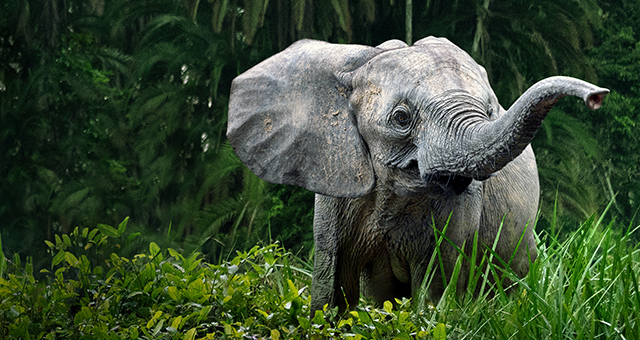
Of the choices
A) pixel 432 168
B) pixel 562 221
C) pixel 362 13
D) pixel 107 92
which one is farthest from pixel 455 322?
pixel 562 221

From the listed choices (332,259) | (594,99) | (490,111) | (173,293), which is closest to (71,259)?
(173,293)

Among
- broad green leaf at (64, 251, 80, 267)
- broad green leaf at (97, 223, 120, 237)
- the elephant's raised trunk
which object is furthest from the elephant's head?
broad green leaf at (64, 251, 80, 267)

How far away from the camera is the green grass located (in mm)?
2109

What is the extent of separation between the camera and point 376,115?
2230 mm

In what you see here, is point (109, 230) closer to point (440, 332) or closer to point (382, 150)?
point (382, 150)

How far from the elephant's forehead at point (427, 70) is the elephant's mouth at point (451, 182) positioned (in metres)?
0.26

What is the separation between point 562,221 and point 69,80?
390 cm

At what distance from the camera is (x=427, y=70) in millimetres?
2170

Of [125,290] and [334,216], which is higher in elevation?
[334,216]

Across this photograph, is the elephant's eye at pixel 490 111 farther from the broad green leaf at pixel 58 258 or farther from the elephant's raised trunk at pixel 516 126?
the broad green leaf at pixel 58 258

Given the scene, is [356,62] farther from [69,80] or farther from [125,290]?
[69,80]

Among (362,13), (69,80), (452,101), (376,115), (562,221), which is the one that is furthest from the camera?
(562,221)

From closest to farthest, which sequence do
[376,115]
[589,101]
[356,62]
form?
[589,101] < [376,115] < [356,62]

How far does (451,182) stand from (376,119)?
1.00 feet
